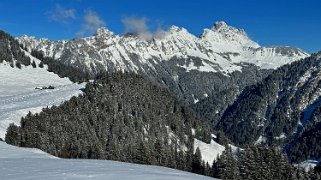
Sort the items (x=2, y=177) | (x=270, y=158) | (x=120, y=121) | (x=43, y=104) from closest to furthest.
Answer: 1. (x=2, y=177)
2. (x=270, y=158)
3. (x=43, y=104)
4. (x=120, y=121)

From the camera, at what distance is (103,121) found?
171 meters

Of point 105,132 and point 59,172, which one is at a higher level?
point 105,132

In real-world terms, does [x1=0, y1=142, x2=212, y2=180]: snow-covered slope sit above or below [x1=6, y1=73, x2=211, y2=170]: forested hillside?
below

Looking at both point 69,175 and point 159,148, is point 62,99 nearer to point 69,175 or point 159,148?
point 159,148

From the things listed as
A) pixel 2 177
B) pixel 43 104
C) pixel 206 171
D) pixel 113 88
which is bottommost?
pixel 2 177

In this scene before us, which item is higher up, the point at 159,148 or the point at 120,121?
the point at 120,121

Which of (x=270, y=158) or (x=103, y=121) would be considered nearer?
(x=270, y=158)

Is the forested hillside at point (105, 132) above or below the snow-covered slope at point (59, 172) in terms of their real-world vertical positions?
above

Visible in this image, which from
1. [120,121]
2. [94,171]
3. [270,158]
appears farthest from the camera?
[120,121]

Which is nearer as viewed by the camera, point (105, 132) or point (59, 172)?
point (59, 172)

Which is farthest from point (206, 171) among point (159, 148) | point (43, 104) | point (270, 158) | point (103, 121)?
point (43, 104)

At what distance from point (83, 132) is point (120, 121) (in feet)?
92.8

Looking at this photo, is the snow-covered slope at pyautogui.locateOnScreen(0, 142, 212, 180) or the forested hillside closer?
the snow-covered slope at pyautogui.locateOnScreen(0, 142, 212, 180)

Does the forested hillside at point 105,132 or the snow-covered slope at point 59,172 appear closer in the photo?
the snow-covered slope at point 59,172
